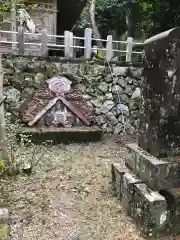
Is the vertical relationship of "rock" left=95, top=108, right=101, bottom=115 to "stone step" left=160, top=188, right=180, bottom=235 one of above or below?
above

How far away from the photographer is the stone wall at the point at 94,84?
314 inches

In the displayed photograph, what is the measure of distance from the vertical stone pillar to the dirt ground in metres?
1.05

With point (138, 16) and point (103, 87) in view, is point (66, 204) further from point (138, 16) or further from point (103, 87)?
point (138, 16)

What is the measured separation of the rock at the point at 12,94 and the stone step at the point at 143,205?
5.03 m

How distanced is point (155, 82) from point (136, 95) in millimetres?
5529

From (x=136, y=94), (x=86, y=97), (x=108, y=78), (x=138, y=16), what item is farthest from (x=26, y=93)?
(x=138, y=16)

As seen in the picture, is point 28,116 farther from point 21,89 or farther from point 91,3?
point 91,3

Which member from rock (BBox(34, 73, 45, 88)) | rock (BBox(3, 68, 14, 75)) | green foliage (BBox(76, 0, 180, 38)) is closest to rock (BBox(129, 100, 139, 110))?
rock (BBox(34, 73, 45, 88))

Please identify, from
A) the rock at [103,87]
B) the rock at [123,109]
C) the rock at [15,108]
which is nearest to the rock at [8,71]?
the rock at [15,108]

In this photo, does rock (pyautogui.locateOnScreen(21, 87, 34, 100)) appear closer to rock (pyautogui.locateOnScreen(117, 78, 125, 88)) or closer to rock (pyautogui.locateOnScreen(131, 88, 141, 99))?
rock (pyautogui.locateOnScreen(117, 78, 125, 88))

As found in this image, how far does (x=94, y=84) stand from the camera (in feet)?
28.1

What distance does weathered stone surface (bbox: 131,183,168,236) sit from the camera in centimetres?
306

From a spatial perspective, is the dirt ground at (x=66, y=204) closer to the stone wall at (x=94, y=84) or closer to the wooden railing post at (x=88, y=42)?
the stone wall at (x=94, y=84)

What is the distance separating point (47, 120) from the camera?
741 cm
